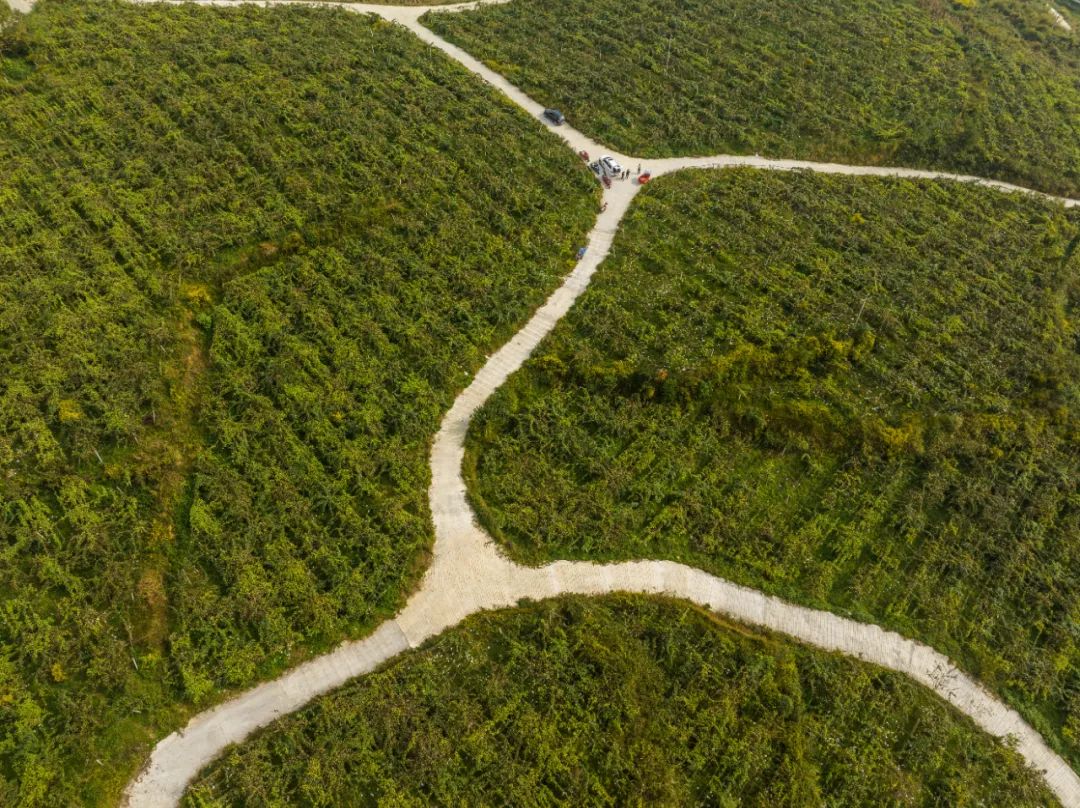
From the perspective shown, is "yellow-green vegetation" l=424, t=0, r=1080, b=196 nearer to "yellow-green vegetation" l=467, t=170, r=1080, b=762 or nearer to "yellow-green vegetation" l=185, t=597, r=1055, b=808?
"yellow-green vegetation" l=467, t=170, r=1080, b=762

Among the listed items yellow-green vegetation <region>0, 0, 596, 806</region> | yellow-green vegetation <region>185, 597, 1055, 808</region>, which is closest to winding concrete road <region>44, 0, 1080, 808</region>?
yellow-green vegetation <region>185, 597, 1055, 808</region>

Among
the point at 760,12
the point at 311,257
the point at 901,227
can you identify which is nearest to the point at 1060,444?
the point at 901,227

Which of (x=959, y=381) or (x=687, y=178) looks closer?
(x=959, y=381)

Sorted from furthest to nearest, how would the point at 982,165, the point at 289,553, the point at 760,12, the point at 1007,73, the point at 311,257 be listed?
the point at 760,12 < the point at 1007,73 < the point at 982,165 < the point at 311,257 < the point at 289,553

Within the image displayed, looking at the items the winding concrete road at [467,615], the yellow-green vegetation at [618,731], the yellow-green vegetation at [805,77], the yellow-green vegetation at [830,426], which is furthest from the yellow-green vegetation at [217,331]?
the yellow-green vegetation at [805,77]

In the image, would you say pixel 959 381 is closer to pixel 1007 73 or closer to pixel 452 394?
pixel 452 394
